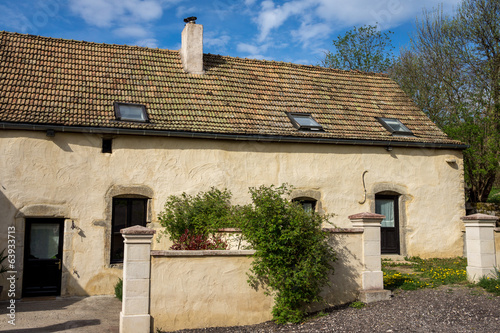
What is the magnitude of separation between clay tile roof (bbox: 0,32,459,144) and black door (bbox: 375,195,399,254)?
1781 mm

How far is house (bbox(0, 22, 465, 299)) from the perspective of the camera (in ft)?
32.7

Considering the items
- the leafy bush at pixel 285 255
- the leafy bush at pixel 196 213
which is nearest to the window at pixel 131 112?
the leafy bush at pixel 196 213

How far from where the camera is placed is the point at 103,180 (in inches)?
407

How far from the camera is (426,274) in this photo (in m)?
9.95

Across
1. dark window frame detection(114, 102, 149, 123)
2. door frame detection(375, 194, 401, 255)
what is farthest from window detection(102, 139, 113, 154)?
door frame detection(375, 194, 401, 255)

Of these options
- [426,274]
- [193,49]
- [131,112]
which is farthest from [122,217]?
[426,274]

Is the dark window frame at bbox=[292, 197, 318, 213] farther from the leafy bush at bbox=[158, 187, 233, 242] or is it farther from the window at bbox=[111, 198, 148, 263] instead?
the window at bbox=[111, 198, 148, 263]

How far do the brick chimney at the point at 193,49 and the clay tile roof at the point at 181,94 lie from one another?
0.27m

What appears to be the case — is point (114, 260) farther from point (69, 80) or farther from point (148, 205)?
point (69, 80)

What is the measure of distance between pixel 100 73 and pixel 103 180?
3383 mm

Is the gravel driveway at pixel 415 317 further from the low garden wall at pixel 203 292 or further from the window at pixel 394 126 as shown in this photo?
the window at pixel 394 126

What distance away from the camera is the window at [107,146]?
10508 mm

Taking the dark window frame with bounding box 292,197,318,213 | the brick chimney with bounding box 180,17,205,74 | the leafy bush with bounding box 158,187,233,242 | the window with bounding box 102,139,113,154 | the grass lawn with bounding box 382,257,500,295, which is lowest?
the grass lawn with bounding box 382,257,500,295

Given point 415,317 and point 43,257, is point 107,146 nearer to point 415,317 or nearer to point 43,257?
point 43,257
